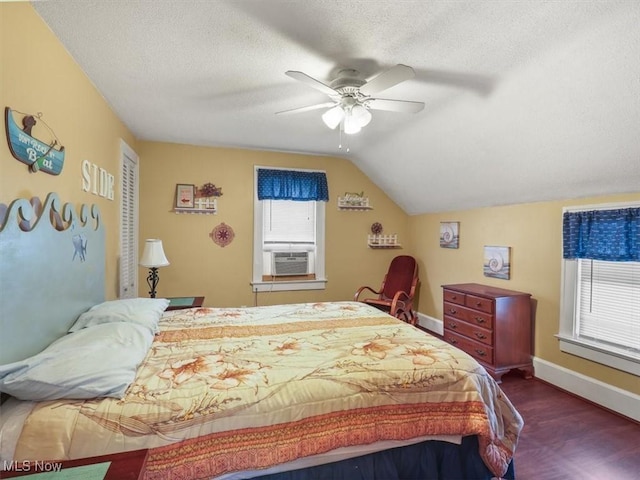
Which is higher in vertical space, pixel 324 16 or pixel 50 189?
pixel 324 16

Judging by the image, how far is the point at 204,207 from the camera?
4051mm

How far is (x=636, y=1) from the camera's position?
4.71ft

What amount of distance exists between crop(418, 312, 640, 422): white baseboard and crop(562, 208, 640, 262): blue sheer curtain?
100 centimetres

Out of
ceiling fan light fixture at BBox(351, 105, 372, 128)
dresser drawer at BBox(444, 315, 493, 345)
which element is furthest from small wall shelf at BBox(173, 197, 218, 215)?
dresser drawer at BBox(444, 315, 493, 345)

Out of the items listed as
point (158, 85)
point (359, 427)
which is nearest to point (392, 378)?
point (359, 427)

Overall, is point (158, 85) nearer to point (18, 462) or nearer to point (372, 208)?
point (18, 462)

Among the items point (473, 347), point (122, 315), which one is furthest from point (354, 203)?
point (122, 315)

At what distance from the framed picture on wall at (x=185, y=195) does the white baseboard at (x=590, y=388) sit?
13.5 feet

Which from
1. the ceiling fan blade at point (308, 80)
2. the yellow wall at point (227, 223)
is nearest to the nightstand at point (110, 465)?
the ceiling fan blade at point (308, 80)

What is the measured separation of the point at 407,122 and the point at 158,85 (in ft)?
7.11

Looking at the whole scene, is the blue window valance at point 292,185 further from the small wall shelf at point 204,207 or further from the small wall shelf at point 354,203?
the small wall shelf at point 204,207

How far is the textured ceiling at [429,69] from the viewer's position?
5.26 feet

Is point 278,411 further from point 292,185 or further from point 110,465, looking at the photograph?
point 292,185

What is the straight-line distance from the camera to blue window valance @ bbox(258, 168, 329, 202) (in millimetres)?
4227
